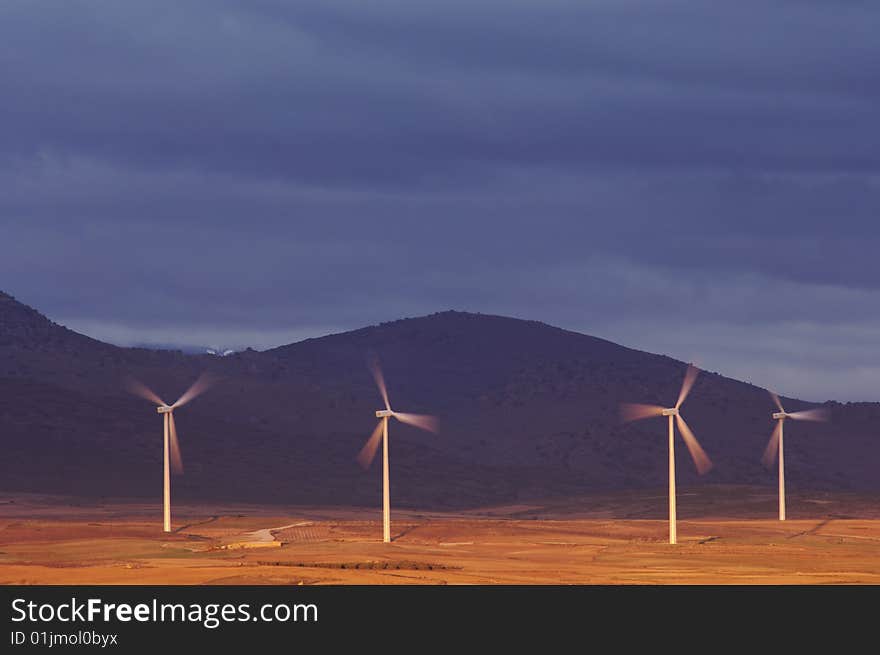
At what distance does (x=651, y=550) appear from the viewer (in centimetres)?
9412

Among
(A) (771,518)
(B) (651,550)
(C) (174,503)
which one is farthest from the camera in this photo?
(C) (174,503)

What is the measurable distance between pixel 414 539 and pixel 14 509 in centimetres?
5412

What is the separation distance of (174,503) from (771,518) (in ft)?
178

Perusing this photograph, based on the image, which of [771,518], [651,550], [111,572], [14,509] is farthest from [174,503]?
[111,572]

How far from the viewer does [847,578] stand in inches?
2918

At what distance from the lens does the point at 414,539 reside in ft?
346
